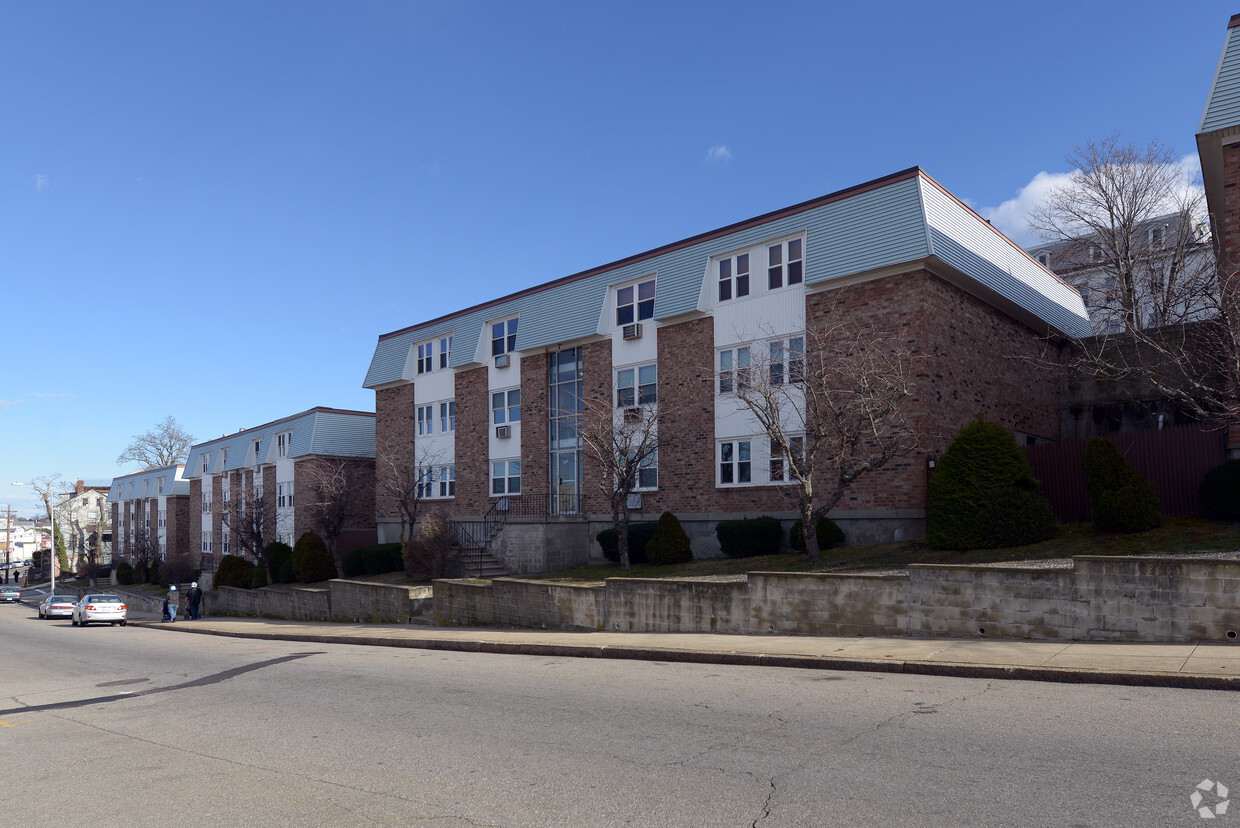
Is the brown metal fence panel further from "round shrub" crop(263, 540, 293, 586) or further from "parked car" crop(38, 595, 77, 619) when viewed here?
"parked car" crop(38, 595, 77, 619)

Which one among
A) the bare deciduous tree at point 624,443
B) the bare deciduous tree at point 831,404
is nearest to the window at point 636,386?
the bare deciduous tree at point 624,443

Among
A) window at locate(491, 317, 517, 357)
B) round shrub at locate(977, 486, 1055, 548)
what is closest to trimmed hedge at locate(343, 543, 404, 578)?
window at locate(491, 317, 517, 357)

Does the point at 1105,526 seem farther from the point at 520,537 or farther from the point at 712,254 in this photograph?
the point at 520,537

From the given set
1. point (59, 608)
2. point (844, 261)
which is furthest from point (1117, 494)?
point (59, 608)

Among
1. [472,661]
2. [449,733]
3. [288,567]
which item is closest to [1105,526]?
[472,661]

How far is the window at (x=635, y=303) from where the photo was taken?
89.2 ft

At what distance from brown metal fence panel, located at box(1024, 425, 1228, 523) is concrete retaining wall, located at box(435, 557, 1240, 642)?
766 centimetres

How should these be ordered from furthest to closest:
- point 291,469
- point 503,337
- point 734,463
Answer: point 291,469 → point 503,337 → point 734,463

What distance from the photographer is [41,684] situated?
14.4 m

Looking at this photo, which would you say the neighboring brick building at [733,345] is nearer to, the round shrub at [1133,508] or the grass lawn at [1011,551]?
the grass lawn at [1011,551]

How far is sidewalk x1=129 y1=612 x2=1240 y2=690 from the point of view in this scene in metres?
9.26

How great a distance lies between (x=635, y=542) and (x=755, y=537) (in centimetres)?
413

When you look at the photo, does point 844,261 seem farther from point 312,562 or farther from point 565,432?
point 312,562

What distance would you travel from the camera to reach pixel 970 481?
17766 millimetres
